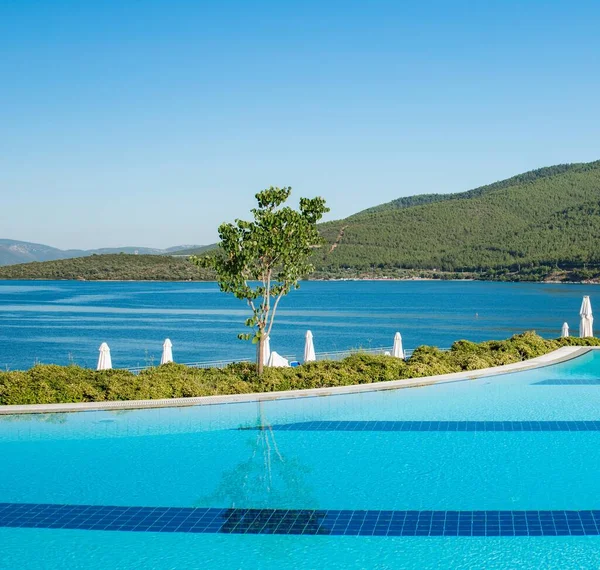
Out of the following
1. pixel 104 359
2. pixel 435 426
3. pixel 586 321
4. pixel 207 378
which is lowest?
pixel 435 426

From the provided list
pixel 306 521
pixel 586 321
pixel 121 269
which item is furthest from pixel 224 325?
pixel 121 269

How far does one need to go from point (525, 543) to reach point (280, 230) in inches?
335

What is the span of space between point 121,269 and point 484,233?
74746 mm

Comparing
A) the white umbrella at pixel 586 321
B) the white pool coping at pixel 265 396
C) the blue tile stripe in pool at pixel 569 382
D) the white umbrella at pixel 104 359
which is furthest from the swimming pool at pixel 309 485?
the white umbrella at pixel 586 321

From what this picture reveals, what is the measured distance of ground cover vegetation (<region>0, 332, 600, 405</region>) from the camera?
1295 cm

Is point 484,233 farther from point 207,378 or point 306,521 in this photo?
point 306,521

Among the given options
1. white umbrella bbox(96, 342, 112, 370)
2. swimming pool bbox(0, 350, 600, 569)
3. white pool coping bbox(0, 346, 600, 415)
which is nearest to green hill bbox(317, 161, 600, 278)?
white pool coping bbox(0, 346, 600, 415)

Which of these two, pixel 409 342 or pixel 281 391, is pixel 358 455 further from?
pixel 409 342

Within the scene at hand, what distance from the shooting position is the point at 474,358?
17.3 metres

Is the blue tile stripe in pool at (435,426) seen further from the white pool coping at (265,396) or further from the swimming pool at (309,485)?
the white pool coping at (265,396)

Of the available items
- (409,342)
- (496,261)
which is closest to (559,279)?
(496,261)

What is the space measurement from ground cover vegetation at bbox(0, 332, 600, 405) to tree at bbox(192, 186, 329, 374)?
0.71m

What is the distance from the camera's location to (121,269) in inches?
6501

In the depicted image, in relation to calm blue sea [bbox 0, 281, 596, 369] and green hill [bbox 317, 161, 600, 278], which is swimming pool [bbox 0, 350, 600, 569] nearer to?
calm blue sea [bbox 0, 281, 596, 369]
